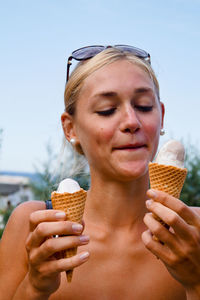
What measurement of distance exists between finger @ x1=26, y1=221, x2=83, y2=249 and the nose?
2.90 ft

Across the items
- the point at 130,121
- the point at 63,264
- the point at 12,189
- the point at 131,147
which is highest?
the point at 130,121

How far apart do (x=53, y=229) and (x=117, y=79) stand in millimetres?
1330

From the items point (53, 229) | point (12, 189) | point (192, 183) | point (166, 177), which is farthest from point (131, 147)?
point (12, 189)

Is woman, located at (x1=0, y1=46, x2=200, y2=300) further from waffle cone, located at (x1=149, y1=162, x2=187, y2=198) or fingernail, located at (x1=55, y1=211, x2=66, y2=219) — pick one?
waffle cone, located at (x1=149, y1=162, x2=187, y2=198)

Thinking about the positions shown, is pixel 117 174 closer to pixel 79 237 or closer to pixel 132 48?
pixel 79 237

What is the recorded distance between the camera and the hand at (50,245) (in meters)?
2.09

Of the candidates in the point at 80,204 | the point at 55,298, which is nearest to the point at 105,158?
the point at 80,204

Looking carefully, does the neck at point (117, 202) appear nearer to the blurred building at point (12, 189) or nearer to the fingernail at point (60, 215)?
the fingernail at point (60, 215)

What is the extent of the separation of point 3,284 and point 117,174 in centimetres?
126

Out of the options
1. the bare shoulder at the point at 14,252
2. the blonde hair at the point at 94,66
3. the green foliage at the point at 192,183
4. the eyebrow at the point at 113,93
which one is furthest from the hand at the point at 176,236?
the green foliage at the point at 192,183

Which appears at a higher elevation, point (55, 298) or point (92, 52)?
point (92, 52)

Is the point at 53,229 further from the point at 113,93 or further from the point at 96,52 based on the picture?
the point at 96,52

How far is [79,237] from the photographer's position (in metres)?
2.13

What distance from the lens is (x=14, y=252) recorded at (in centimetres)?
293
